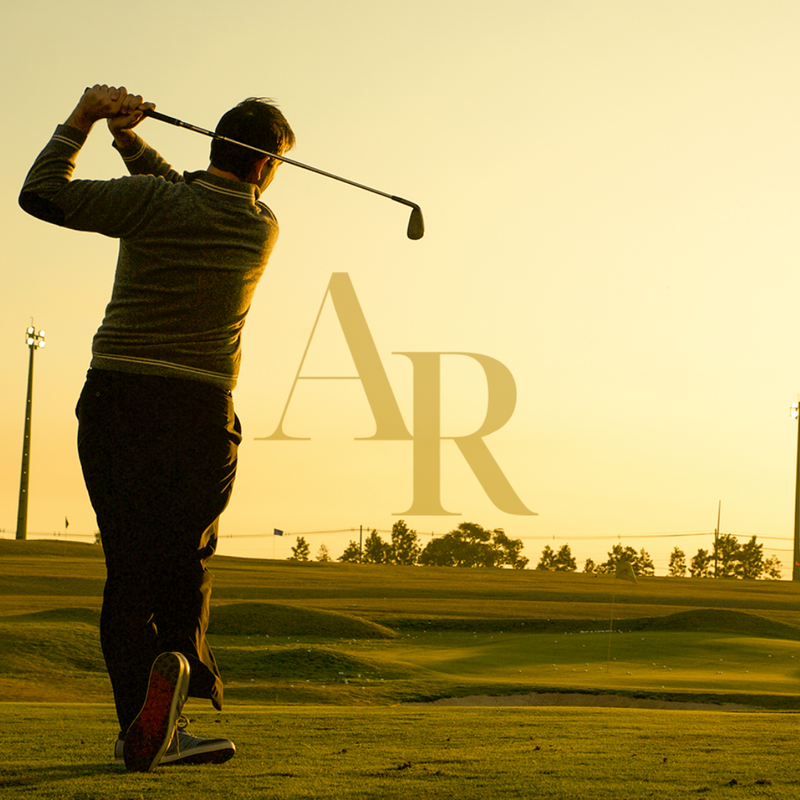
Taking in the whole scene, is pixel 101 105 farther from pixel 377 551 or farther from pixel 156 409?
pixel 377 551

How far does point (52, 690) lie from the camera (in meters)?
16.1

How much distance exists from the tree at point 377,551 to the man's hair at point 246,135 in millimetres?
79958

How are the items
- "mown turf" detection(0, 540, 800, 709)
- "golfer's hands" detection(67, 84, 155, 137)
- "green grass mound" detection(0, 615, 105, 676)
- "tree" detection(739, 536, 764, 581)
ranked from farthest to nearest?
1. "tree" detection(739, 536, 764, 581)
2. "green grass mound" detection(0, 615, 105, 676)
3. "mown turf" detection(0, 540, 800, 709)
4. "golfer's hands" detection(67, 84, 155, 137)

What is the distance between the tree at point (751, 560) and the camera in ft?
262

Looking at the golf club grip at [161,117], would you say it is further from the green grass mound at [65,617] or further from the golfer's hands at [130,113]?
the green grass mound at [65,617]

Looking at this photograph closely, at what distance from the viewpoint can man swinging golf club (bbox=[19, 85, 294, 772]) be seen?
3668 mm

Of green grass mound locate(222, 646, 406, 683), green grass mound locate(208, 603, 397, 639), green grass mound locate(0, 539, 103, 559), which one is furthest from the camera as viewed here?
green grass mound locate(0, 539, 103, 559)

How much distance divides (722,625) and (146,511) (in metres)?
27.2

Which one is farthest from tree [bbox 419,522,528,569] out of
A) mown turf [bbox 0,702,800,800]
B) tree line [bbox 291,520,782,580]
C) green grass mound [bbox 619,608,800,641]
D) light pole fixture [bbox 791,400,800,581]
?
mown turf [bbox 0,702,800,800]

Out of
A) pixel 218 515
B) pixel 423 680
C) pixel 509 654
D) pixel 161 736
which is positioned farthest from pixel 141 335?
pixel 509 654

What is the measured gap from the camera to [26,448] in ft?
163

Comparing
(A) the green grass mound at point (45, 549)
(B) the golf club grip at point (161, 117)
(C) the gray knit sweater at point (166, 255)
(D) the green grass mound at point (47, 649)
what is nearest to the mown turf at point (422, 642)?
(D) the green grass mound at point (47, 649)

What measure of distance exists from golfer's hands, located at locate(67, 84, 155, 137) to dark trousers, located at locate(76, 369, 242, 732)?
2.77 ft

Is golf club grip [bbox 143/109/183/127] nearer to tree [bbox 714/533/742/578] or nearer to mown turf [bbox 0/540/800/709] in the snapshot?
mown turf [bbox 0/540/800/709]
